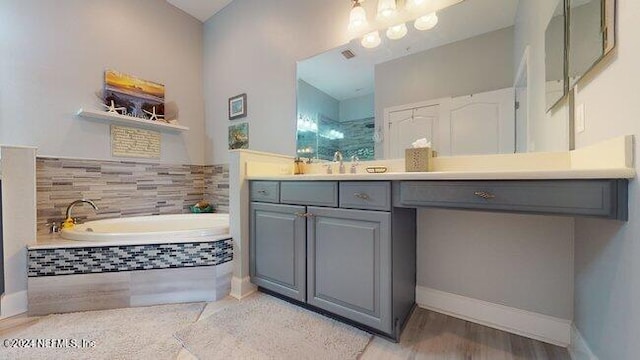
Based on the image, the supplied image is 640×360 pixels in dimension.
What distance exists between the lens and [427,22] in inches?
68.0

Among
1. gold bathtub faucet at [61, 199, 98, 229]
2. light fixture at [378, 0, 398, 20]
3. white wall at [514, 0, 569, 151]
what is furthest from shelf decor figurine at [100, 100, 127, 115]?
white wall at [514, 0, 569, 151]

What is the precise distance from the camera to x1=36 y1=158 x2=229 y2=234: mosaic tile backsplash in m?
2.19

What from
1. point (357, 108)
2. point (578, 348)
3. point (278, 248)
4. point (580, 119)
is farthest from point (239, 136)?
point (578, 348)

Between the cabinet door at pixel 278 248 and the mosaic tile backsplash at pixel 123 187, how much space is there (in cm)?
132

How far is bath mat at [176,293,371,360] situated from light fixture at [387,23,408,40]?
198 centimetres

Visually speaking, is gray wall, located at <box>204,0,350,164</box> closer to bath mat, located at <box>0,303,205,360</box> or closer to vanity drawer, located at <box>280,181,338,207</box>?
vanity drawer, located at <box>280,181,338,207</box>

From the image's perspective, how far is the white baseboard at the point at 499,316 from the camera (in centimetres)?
133

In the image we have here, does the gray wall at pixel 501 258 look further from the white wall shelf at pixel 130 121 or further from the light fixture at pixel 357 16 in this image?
the white wall shelf at pixel 130 121

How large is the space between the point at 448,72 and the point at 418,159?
637 millimetres

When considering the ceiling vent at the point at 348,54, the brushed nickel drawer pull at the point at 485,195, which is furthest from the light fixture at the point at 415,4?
the brushed nickel drawer pull at the point at 485,195

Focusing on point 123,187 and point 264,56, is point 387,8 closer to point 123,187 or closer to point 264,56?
point 264,56

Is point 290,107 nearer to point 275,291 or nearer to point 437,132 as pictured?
point 437,132

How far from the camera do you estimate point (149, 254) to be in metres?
1.74

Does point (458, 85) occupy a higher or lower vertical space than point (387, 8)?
lower
